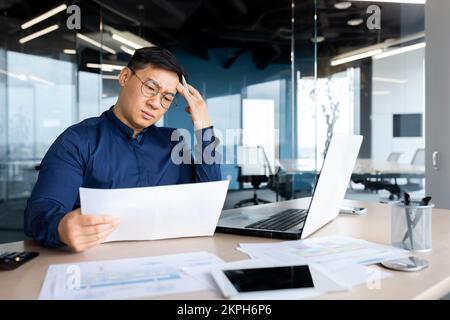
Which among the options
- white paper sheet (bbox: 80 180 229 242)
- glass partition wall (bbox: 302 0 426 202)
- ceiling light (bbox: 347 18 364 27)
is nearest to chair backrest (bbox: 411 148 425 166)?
glass partition wall (bbox: 302 0 426 202)

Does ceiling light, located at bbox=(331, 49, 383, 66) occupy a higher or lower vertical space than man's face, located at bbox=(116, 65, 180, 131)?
higher

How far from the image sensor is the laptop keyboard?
4.12ft

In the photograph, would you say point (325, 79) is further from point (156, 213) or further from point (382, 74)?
point (156, 213)

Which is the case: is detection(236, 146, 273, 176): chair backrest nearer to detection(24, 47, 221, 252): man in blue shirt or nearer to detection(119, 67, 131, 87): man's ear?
detection(24, 47, 221, 252): man in blue shirt

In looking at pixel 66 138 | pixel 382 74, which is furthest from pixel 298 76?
pixel 66 138

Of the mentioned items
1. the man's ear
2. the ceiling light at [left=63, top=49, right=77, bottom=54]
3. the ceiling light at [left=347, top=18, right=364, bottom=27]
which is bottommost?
the man's ear

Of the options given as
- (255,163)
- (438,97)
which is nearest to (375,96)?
(255,163)

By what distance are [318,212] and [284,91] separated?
5.34m

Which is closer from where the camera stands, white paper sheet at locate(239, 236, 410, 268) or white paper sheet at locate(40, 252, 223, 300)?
white paper sheet at locate(40, 252, 223, 300)

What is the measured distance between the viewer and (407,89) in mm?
4938

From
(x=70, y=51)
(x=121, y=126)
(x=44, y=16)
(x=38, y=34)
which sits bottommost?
(x=121, y=126)

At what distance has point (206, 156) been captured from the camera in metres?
1.62

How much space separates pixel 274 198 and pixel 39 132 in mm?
3412

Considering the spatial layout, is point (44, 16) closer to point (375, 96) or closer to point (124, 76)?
point (124, 76)
